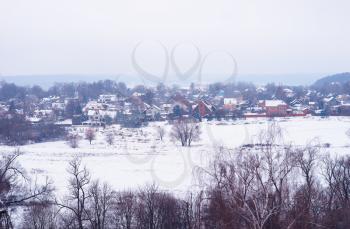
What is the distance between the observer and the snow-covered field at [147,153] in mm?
15438

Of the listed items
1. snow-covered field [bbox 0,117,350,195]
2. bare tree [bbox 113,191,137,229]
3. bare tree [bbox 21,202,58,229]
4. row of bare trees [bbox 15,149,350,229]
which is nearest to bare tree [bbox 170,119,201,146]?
snow-covered field [bbox 0,117,350,195]

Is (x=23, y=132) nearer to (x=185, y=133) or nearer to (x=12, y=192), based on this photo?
(x=185, y=133)

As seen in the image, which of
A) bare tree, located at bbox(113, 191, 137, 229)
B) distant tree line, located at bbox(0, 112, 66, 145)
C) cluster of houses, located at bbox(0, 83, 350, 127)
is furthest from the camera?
cluster of houses, located at bbox(0, 83, 350, 127)

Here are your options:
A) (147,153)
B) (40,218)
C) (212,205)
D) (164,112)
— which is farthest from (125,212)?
(164,112)

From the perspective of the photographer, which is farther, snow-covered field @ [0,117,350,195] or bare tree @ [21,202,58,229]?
snow-covered field @ [0,117,350,195]

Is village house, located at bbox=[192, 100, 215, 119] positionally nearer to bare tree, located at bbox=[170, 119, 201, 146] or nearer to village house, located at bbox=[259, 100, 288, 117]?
village house, located at bbox=[259, 100, 288, 117]

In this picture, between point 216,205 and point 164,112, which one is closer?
point 216,205

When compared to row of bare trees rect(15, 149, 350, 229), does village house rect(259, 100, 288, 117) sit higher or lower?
higher

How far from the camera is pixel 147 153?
20.5 m

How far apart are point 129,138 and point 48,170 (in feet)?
30.0

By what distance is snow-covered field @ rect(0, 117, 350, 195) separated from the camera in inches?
608

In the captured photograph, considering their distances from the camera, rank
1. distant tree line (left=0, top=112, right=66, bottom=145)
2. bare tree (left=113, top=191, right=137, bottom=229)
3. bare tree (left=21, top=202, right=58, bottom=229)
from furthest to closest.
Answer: distant tree line (left=0, top=112, right=66, bottom=145) → bare tree (left=113, top=191, right=137, bottom=229) → bare tree (left=21, top=202, right=58, bottom=229)

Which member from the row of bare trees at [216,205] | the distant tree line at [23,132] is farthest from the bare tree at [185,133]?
the row of bare trees at [216,205]

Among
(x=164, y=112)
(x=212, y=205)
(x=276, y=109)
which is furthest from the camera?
(x=164, y=112)
